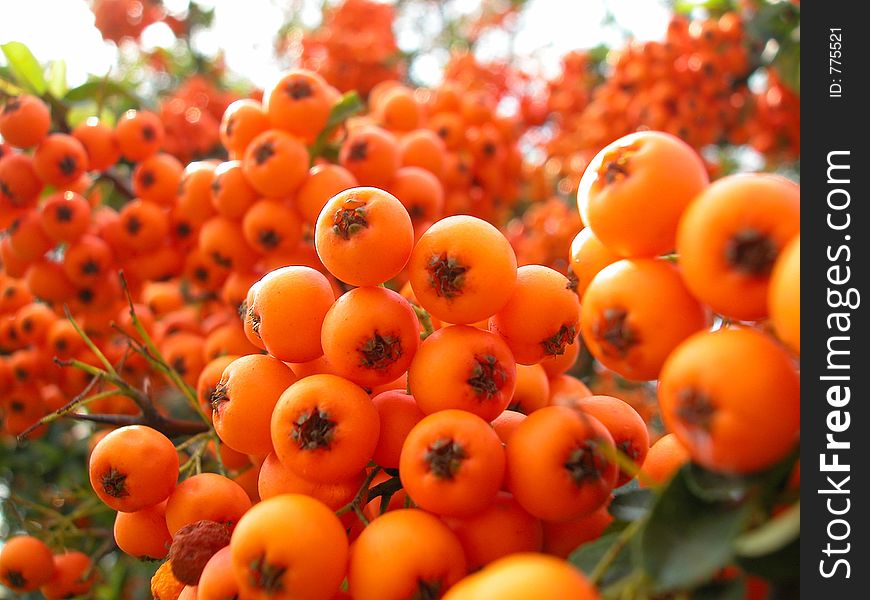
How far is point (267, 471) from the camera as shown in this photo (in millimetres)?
1462

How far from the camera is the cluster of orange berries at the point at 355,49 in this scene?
516cm

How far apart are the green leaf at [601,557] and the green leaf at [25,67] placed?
10.1 feet

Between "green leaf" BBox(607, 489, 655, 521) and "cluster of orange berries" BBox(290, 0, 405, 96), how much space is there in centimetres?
451

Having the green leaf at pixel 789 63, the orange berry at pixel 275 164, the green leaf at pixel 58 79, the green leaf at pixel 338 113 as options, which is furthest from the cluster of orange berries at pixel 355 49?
the orange berry at pixel 275 164

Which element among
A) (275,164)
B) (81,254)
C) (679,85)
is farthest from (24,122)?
(679,85)

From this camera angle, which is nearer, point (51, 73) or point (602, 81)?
point (51, 73)

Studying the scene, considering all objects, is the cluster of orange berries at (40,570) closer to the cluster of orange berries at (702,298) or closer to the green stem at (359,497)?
the green stem at (359,497)

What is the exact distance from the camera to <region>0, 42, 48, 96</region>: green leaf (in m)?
2.95

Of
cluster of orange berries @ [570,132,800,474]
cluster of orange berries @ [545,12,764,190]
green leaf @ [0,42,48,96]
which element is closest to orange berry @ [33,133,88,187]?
green leaf @ [0,42,48,96]
